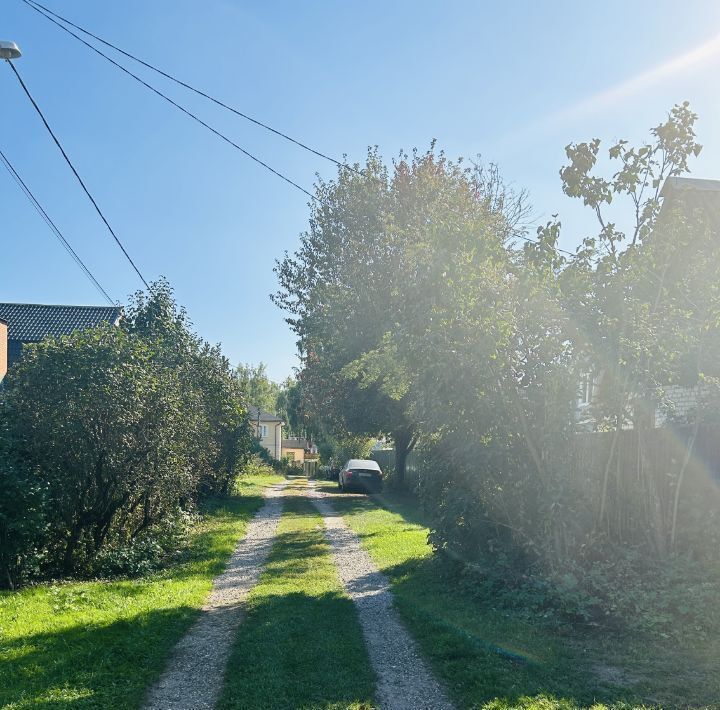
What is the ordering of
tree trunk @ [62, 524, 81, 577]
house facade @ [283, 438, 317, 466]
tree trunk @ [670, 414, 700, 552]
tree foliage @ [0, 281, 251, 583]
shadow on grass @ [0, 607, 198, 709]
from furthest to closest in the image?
1. house facade @ [283, 438, 317, 466]
2. tree trunk @ [62, 524, 81, 577]
3. tree foliage @ [0, 281, 251, 583]
4. tree trunk @ [670, 414, 700, 552]
5. shadow on grass @ [0, 607, 198, 709]

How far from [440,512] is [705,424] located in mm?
3386

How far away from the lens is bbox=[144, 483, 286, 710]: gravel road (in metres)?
4.89

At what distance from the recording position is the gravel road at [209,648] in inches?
193

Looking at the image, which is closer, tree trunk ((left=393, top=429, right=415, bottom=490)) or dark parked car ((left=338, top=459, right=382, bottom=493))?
tree trunk ((left=393, top=429, right=415, bottom=490))

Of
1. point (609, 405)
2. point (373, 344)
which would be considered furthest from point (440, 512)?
point (373, 344)

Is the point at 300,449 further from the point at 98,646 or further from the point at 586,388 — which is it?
the point at 98,646

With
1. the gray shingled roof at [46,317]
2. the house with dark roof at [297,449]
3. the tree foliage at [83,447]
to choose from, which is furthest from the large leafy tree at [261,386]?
the tree foliage at [83,447]

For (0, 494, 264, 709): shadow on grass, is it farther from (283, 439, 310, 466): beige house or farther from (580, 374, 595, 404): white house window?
(283, 439, 310, 466): beige house

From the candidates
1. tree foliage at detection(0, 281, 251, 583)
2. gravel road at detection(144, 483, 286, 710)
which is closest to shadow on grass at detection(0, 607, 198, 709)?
gravel road at detection(144, 483, 286, 710)

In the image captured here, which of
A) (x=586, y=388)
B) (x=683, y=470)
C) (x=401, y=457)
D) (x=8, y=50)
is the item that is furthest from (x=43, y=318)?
(x=683, y=470)

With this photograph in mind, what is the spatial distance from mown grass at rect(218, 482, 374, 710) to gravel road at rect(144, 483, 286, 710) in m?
0.13

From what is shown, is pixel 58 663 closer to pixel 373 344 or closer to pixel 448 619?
pixel 448 619

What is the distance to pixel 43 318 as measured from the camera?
30344mm

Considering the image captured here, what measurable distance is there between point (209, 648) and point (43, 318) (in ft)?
91.1
